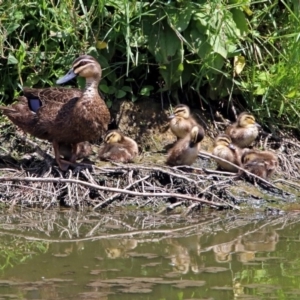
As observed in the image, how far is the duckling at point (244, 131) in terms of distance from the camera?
7.73m

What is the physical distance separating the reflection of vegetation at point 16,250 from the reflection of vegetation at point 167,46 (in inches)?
86.9

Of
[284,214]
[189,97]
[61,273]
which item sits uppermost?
[189,97]

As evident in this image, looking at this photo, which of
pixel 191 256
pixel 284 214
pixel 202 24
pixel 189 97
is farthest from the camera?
pixel 189 97

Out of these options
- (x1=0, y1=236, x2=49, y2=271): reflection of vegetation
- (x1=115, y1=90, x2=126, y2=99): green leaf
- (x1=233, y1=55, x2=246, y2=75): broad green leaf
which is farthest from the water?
(x1=233, y1=55, x2=246, y2=75): broad green leaf

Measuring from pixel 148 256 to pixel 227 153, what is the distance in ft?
6.46

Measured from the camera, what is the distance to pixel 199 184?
23.4 feet

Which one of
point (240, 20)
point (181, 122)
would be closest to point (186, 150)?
point (181, 122)

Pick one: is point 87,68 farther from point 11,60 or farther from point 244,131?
point 244,131

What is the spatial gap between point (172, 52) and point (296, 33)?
42.4 inches

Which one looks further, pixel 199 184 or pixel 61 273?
pixel 199 184

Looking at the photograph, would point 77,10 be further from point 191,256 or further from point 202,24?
point 191,256

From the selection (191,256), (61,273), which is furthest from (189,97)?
(61,273)

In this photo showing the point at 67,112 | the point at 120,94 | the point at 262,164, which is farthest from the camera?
the point at 120,94

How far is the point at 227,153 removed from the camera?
741cm
